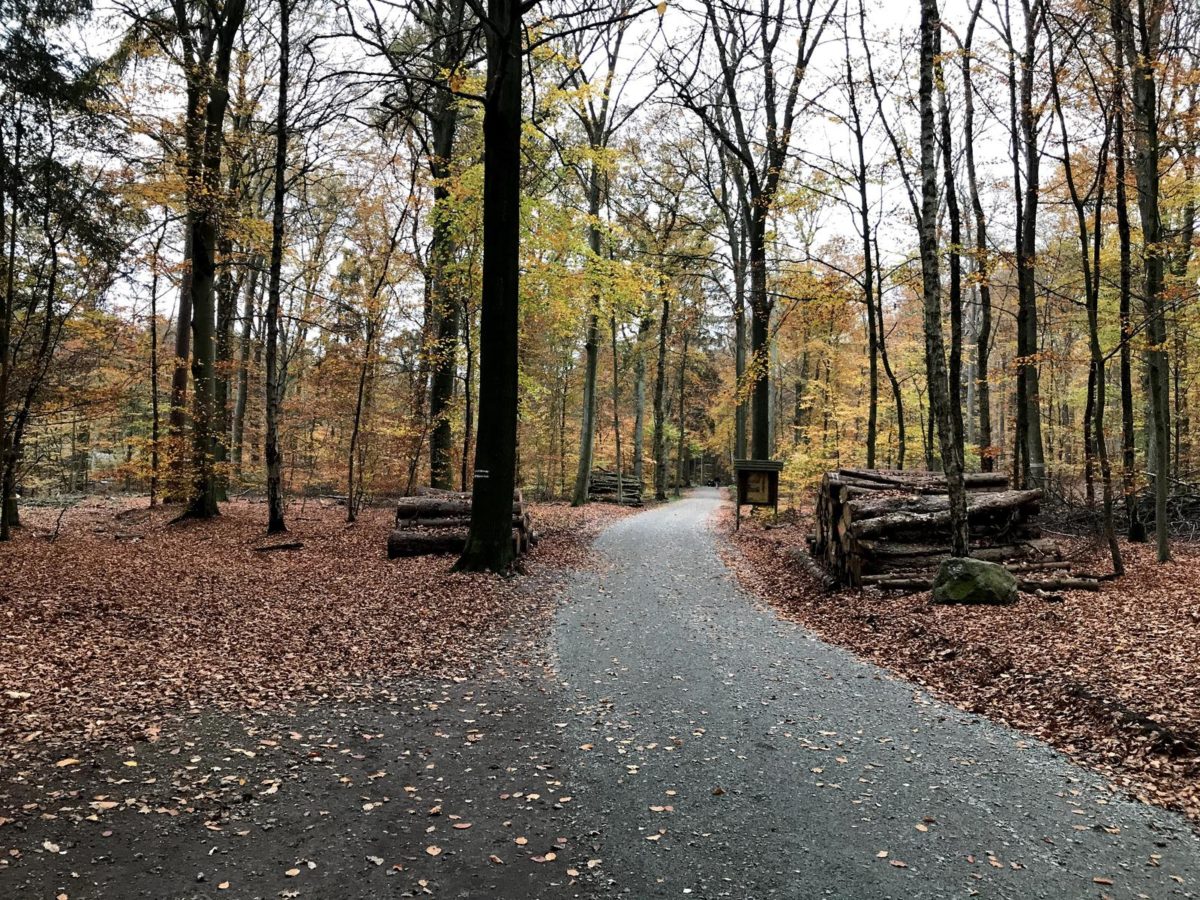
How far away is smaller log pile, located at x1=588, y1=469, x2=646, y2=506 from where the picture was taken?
27.7 m

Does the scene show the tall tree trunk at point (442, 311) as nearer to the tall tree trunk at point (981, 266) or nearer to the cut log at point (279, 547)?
the cut log at point (279, 547)

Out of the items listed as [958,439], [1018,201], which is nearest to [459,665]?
[958,439]

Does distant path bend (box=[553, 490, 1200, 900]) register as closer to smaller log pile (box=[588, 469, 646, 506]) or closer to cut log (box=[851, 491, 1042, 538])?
cut log (box=[851, 491, 1042, 538])

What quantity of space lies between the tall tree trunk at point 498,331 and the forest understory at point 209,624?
81cm

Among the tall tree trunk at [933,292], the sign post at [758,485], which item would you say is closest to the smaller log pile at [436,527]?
the sign post at [758,485]

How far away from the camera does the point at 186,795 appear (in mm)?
3525

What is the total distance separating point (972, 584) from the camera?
307 inches

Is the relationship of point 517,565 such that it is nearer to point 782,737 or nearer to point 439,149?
point 782,737

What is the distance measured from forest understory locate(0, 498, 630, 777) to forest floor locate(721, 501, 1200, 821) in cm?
401

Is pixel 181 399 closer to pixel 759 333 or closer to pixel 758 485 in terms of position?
pixel 758 485

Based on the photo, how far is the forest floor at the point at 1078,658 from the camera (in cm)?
415

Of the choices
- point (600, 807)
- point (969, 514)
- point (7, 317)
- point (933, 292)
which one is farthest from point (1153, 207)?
point (7, 317)

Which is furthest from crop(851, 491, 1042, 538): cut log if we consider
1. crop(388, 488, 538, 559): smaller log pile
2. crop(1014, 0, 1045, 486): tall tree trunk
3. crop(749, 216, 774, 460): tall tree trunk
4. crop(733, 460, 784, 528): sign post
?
crop(749, 216, 774, 460): tall tree trunk

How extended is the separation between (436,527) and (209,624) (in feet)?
17.0
